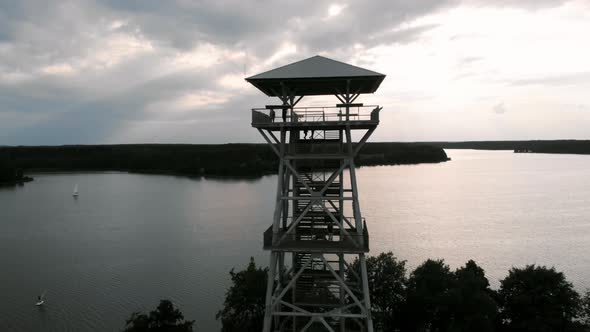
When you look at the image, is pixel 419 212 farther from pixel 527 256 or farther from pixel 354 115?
pixel 354 115

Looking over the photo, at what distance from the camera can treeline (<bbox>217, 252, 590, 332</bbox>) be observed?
1666cm

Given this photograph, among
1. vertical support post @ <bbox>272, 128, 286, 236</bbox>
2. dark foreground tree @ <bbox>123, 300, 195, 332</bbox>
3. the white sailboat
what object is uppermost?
vertical support post @ <bbox>272, 128, 286, 236</bbox>

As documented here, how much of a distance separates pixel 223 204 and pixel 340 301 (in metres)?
50.8

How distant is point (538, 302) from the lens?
17422 mm

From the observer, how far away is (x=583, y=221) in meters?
46.8

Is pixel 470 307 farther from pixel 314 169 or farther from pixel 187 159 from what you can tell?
pixel 187 159

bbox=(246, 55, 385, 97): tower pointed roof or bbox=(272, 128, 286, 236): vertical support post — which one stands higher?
bbox=(246, 55, 385, 97): tower pointed roof

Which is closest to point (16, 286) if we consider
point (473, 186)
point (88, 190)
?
point (88, 190)

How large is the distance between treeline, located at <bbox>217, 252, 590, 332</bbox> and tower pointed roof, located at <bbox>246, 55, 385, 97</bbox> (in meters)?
9.90

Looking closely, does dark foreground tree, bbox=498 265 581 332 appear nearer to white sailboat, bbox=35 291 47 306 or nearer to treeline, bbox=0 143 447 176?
white sailboat, bbox=35 291 47 306

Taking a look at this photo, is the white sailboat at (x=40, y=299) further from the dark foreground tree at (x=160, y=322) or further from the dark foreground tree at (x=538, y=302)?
the dark foreground tree at (x=538, y=302)

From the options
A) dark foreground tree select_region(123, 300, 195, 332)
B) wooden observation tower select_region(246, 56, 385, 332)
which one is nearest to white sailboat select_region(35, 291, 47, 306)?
dark foreground tree select_region(123, 300, 195, 332)

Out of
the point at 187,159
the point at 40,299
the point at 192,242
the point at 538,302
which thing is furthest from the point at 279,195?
the point at 187,159

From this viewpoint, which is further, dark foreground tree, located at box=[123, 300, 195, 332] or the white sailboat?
the white sailboat
